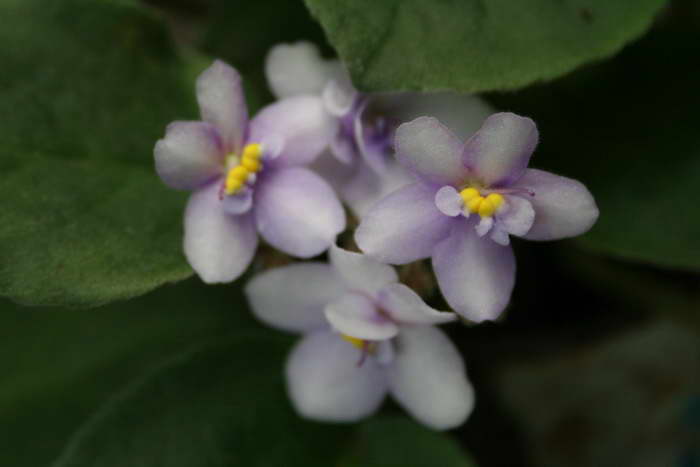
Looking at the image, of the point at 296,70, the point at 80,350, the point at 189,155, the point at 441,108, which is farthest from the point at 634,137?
the point at 80,350

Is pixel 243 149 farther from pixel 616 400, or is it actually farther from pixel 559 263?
A: pixel 616 400

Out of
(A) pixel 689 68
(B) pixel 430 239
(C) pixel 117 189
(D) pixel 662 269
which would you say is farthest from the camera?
(D) pixel 662 269

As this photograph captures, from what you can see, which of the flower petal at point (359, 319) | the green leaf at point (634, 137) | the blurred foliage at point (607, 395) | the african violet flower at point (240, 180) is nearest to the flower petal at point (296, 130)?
the african violet flower at point (240, 180)

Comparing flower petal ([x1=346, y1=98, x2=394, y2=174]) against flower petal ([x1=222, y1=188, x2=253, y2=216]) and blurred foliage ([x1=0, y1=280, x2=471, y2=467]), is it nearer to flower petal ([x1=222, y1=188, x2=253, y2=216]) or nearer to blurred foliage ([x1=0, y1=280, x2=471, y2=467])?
flower petal ([x1=222, y1=188, x2=253, y2=216])

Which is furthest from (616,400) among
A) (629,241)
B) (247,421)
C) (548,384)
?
(247,421)

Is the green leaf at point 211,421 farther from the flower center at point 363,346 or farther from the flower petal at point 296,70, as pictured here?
the flower petal at point 296,70
